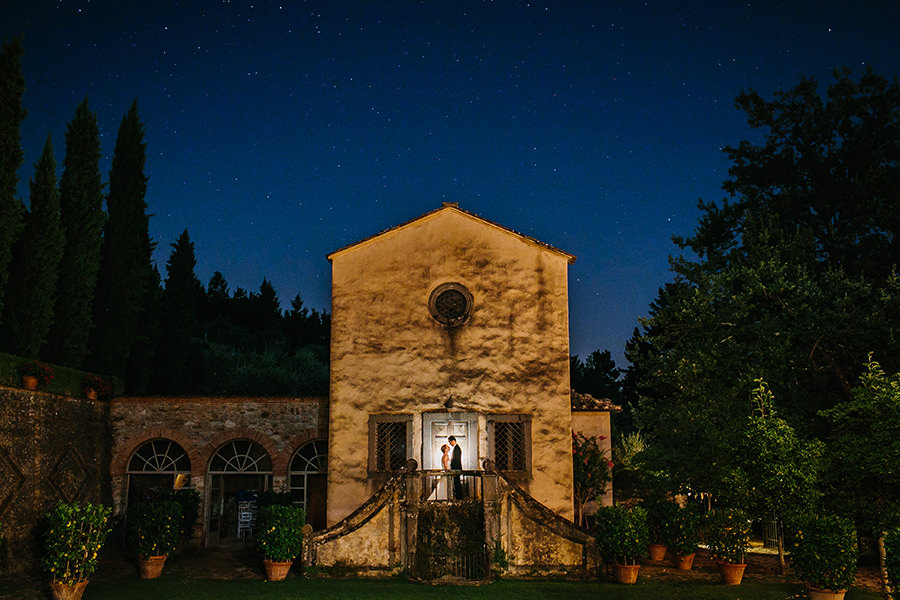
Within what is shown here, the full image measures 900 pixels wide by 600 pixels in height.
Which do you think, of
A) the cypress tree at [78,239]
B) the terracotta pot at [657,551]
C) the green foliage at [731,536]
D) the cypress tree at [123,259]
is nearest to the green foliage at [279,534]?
the terracotta pot at [657,551]

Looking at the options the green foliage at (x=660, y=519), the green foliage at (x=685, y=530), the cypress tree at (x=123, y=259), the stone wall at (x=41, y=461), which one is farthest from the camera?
the cypress tree at (x=123, y=259)

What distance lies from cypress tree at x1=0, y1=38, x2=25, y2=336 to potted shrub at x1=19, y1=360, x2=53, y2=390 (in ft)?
5.36

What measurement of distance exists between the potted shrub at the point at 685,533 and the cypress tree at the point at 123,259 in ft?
51.9

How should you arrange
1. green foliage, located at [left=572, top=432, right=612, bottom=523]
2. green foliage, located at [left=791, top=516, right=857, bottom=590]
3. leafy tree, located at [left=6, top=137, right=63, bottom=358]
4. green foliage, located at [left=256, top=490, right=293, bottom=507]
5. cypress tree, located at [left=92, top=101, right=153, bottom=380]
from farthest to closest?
cypress tree, located at [left=92, top=101, right=153, bottom=380]
green foliage, located at [left=572, top=432, right=612, bottom=523]
green foliage, located at [left=256, top=490, right=293, bottom=507]
leafy tree, located at [left=6, top=137, right=63, bottom=358]
green foliage, located at [left=791, top=516, right=857, bottom=590]

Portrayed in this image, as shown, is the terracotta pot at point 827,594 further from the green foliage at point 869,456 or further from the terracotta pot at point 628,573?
the terracotta pot at point 628,573

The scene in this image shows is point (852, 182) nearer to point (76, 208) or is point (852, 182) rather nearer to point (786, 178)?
point (786, 178)

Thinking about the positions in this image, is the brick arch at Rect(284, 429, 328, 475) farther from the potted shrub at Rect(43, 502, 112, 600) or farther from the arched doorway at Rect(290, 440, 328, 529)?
the potted shrub at Rect(43, 502, 112, 600)

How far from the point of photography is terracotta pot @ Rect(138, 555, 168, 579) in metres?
13.5

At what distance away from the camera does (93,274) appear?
62.3 ft

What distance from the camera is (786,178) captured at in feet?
67.4

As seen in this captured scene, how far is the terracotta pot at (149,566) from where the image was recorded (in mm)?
13508

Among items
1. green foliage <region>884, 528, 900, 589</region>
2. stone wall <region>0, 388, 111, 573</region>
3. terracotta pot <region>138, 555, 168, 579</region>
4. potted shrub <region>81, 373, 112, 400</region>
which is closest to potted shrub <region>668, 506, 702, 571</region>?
green foliage <region>884, 528, 900, 589</region>

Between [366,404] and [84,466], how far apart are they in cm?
704

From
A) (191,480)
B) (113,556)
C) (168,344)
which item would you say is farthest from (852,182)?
(168,344)
